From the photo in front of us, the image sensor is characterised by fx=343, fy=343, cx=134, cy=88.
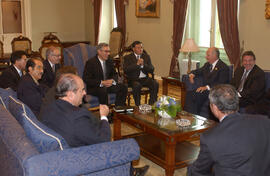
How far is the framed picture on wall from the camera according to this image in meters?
8.95

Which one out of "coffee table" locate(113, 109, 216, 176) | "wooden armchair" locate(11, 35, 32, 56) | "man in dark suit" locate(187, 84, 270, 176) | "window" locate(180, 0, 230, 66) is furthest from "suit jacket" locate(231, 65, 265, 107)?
"wooden armchair" locate(11, 35, 32, 56)

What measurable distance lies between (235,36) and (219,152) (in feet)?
16.5

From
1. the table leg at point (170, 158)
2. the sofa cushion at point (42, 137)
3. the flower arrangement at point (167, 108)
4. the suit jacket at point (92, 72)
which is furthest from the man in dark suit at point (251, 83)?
the sofa cushion at point (42, 137)

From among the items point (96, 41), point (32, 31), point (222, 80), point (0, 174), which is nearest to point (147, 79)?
point (222, 80)

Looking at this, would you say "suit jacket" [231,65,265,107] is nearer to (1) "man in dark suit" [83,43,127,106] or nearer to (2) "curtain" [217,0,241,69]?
(2) "curtain" [217,0,241,69]

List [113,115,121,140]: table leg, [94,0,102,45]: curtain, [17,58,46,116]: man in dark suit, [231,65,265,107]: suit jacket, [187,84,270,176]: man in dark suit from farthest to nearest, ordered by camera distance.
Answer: [94,0,102,45]: curtain
[231,65,265,107]: suit jacket
[113,115,121,140]: table leg
[17,58,46,116]: man in dark suit
[187,84,270,176]: man in dark suit

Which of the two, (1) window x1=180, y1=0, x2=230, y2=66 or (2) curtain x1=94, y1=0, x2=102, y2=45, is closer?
(1) window x1=180, y1=0, x2=230, y2=66

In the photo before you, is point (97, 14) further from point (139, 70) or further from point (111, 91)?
point (111, 91)

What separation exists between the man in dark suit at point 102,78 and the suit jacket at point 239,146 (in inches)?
139

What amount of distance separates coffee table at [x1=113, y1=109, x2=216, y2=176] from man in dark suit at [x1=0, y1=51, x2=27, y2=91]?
1689mm

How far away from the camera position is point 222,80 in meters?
5.76

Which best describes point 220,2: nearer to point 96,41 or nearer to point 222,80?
point 222,80

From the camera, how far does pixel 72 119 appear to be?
2660 millimetres

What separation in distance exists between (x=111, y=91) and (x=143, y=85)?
2.63ft
